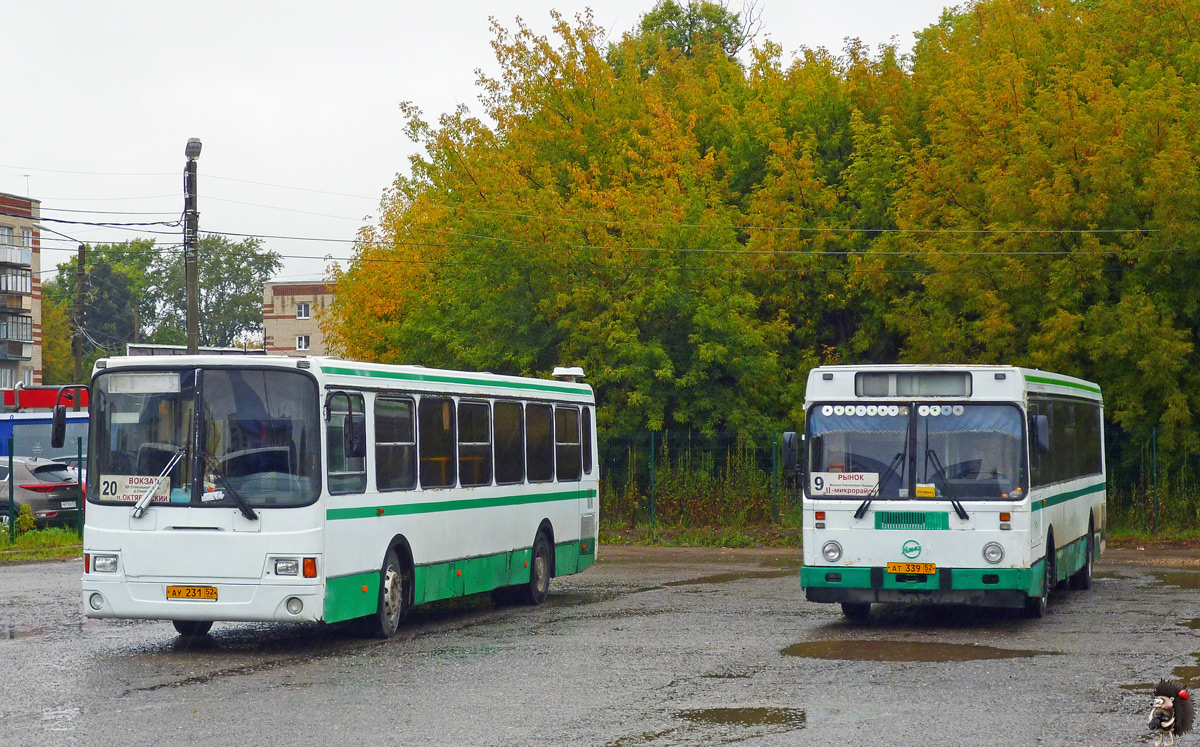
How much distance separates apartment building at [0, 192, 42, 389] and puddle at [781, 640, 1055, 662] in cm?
8848

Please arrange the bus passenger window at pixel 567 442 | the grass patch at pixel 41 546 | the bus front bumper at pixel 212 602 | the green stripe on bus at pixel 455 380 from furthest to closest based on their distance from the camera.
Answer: the grass patch at pixel 41 546 → the bus passenger window at pixel 567 442 → the green stripe on bus at pixel 455 380 → the bus front bumper at pixel 212 602

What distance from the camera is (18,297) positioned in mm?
97188

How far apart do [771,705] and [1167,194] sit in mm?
22009

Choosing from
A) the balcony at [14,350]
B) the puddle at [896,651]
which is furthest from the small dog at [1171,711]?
the balcony at [14,350]

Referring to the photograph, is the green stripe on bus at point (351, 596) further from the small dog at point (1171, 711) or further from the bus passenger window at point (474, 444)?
the small dog at point (1171, 711)

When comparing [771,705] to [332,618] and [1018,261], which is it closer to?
[332,618]

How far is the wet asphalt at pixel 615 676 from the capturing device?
9578 mm

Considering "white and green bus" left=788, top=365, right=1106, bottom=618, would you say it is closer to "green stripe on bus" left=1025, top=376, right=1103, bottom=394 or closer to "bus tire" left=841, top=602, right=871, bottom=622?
"green stripe on bus" left=1025, top=376, right=1103, bottom=394

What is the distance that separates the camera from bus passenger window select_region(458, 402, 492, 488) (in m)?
16.5

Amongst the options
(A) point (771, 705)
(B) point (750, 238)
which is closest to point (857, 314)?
(B) point (750, 238)

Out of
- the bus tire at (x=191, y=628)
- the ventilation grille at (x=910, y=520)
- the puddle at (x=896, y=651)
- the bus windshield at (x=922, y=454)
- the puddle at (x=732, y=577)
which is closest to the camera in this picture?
the puddle at (x=896, y=651)

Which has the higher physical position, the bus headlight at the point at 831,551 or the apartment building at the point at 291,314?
the apartment building at the point at 291,314

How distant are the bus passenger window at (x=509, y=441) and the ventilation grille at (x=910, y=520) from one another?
178 inches

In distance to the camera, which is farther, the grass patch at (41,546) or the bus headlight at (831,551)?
the grass patch at (41,546)
